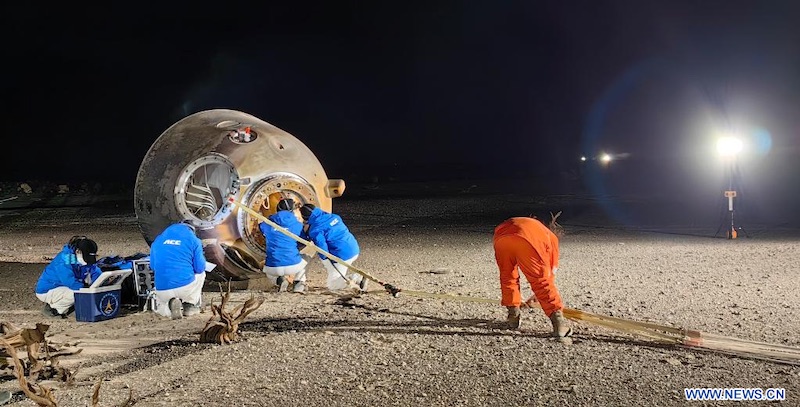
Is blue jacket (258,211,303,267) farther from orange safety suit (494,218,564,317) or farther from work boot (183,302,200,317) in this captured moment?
orange safety suit (494,218,564,317)

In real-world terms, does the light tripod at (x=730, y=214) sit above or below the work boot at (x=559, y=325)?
above

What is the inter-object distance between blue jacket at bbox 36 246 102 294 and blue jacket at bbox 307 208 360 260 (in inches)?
103

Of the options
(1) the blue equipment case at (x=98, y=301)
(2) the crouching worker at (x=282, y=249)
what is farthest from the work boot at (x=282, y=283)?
(1) the blue equipment case at (x=98, y=301)

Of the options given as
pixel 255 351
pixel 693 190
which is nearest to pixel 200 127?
pixel 255 351

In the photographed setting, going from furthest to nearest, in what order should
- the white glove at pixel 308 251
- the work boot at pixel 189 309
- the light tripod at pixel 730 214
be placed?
1. the light tripod at pixel 730 214
2. the white glove at pixel 308 251
3. the work boot at pixel 189 309

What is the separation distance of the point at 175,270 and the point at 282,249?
1553mm

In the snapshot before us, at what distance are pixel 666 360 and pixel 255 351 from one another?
3542 mm

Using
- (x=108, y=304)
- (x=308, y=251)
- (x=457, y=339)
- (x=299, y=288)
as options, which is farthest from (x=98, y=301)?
(x=457, y=339)

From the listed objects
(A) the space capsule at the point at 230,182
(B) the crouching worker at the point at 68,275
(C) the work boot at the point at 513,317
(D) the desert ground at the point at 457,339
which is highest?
(A) the space capsule at the point at 230,182

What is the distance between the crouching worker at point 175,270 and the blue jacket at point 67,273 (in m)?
0.80

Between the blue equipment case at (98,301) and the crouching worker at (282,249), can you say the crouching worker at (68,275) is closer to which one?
the blue equipment case at (98,301)

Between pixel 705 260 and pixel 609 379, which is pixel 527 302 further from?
pixel 705 260

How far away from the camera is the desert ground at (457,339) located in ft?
17.0

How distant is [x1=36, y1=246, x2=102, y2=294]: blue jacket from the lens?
8070 mm
